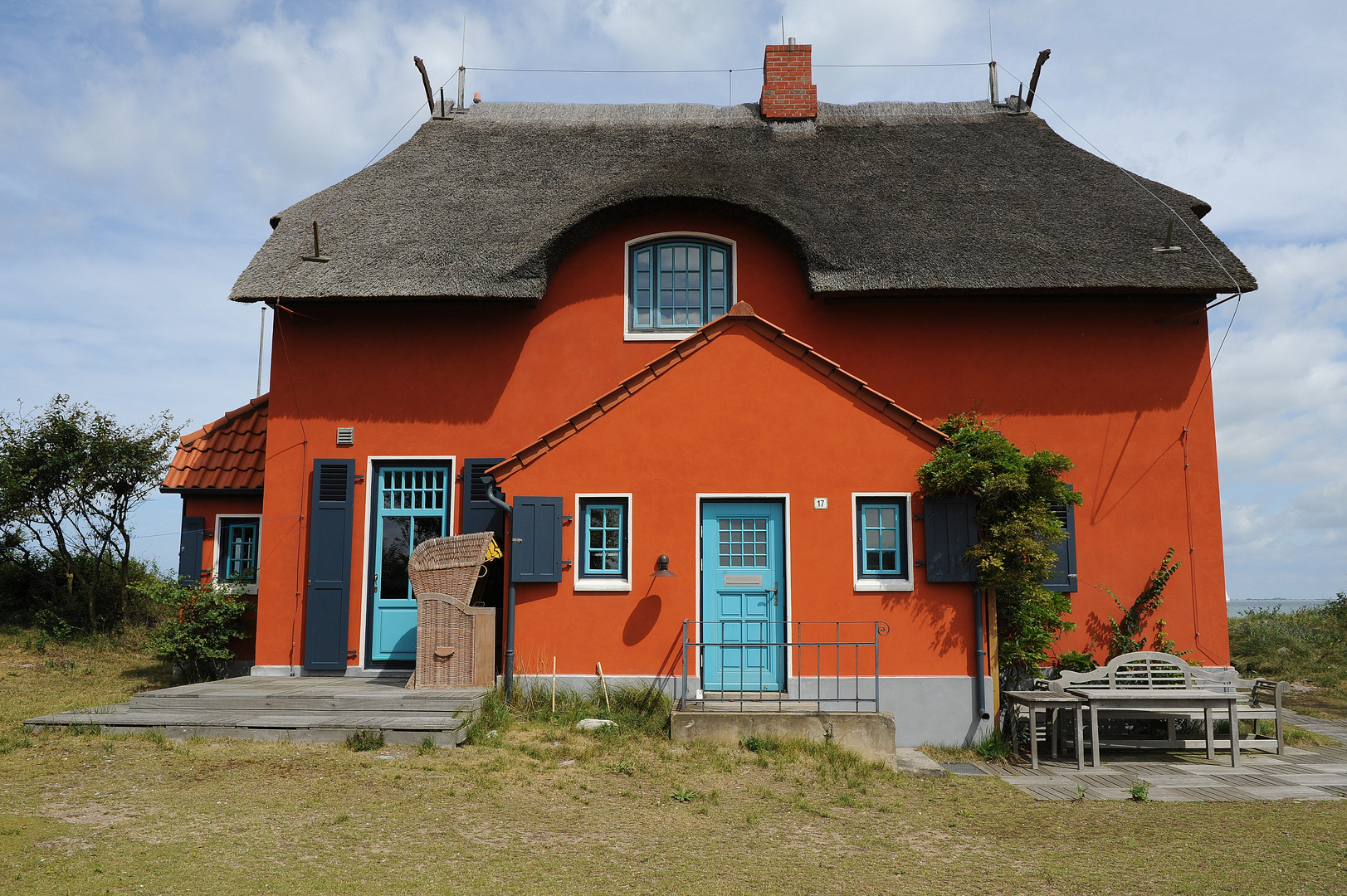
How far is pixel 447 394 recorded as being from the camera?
35.6 ft

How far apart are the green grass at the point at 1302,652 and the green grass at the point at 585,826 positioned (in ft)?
21.9

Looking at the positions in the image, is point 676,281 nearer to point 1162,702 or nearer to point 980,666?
point 980,666

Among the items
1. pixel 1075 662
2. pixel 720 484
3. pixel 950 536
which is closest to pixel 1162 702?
pixel 1075 662

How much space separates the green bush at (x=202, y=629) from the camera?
34.3ft

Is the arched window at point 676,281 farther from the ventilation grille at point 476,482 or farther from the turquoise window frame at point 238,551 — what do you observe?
the turquoise window frame at point 238,551

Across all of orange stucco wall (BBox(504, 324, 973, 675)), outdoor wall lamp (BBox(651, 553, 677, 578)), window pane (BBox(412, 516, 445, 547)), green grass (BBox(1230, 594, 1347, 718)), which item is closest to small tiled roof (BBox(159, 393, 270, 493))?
window pane (BBox(412, 516, 445, 547))

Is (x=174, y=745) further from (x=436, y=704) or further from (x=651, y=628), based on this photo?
(x=651, y=628)

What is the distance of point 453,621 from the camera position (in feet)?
29.6

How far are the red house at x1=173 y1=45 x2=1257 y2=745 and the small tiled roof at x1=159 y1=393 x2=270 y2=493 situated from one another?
1.53ft

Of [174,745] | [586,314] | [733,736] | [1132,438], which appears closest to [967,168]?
[1132,438]

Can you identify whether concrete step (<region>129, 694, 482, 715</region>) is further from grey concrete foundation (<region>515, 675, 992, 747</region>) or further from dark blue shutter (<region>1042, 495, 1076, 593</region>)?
dark blue shutter (<region>1042, 495, 1076, 593</region>)

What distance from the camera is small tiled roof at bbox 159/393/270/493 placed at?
11.3m

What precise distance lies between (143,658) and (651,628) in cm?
827

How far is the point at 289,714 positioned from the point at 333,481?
3.17m
